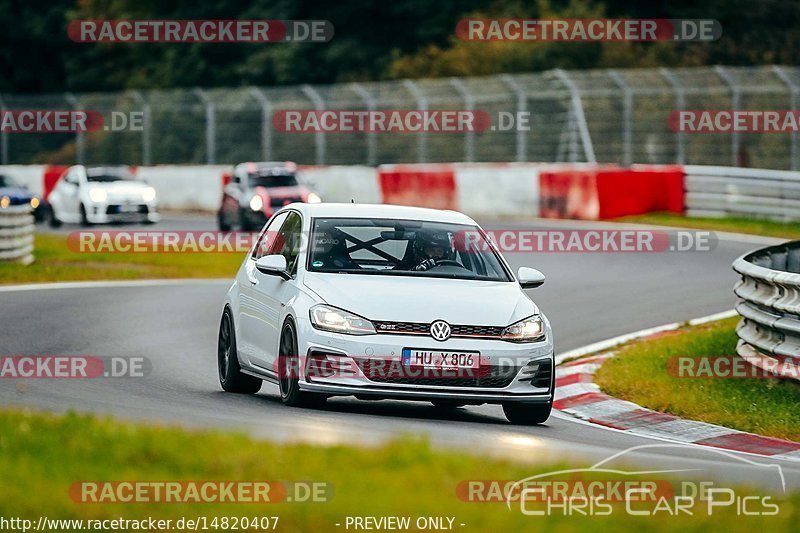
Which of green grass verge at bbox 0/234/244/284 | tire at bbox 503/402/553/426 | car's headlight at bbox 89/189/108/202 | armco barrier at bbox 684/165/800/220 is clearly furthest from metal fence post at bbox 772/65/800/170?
tire at bbox 503/402/553/426

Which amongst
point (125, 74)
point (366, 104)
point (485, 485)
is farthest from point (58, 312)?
point (125, 74)

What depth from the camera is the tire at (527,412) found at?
1126 centimetres

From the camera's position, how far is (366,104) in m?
39.8

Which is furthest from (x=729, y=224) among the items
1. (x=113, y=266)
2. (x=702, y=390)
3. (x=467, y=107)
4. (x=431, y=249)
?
(x=431, y=249)

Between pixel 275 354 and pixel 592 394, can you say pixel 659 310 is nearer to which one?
pixel 592 394

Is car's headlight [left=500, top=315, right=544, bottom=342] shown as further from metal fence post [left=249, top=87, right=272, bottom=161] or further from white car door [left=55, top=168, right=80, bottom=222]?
metal fence post [left=249, top=87, right=272, bottom=161]

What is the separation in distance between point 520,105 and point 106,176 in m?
9.12

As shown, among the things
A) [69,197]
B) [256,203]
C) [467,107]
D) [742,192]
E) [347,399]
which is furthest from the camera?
[467,107]

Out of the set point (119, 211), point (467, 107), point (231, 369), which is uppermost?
point (467, 107)

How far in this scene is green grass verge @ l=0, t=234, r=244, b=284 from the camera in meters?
23.4

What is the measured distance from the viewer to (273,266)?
38.0 ft

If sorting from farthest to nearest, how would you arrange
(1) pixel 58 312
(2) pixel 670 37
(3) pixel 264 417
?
(2) pixel 670 37 < (1) pixel 58 312 < (3) pixel 264 417

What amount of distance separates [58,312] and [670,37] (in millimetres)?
35906

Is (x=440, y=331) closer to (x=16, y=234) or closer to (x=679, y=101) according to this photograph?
(x=16, y=234)
